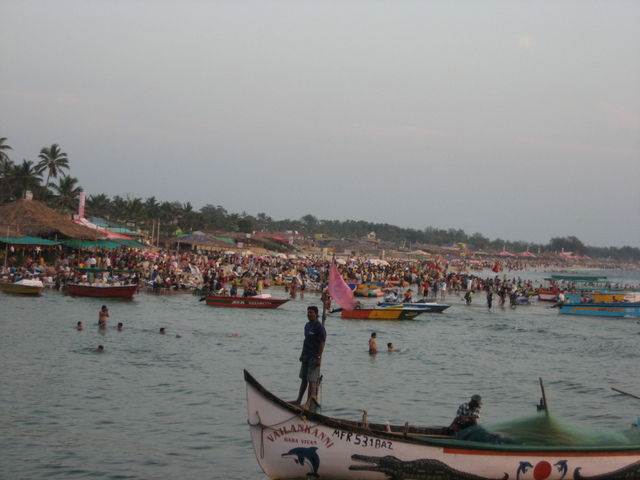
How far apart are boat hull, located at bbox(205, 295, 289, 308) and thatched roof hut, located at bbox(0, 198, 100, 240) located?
11.2 metres

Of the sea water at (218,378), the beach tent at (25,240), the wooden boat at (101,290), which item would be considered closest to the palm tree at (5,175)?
the beach tent at (25,240)

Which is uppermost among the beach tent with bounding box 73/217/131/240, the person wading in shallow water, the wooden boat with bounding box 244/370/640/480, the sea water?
the beach tent with bounding box 73/217/131/240

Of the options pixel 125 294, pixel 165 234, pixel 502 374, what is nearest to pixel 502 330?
pixel 502 374

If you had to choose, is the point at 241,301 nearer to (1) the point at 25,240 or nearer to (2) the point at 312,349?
(1) the point at 25,240

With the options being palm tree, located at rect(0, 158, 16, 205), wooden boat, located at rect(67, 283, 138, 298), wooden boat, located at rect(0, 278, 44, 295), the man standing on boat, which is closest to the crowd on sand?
wooden boat, located at rect(0, 278, 44, 295)

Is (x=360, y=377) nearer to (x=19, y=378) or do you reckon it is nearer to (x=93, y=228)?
(x=19, y=378)

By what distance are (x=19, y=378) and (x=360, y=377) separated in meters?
9.10

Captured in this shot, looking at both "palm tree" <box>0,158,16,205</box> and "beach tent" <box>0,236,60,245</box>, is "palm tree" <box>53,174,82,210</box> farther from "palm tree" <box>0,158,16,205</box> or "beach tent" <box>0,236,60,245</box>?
"beach tent" <box>0,236,60,245</box>

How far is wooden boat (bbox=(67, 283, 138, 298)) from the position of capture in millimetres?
35562

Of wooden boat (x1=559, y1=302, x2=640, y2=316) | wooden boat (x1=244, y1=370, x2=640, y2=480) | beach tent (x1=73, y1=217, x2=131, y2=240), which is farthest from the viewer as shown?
beach tent (x1=73, y1=217, x2=131, y2=240)

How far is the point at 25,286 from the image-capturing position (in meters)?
34.4

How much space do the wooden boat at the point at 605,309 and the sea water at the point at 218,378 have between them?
857cm

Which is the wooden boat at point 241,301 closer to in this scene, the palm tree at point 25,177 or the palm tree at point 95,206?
the palm tree at point 25,177

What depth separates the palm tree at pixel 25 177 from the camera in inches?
2569
